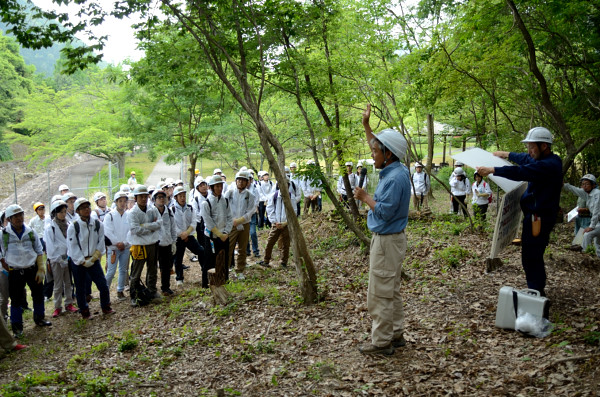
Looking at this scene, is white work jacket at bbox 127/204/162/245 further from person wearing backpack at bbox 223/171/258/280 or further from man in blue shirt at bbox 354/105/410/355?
man in blue shirt at bbox 354/105/410/355

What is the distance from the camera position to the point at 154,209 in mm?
8461

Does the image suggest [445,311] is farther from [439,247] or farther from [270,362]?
[439,247]

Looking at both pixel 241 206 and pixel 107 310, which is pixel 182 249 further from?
pixel 107 310

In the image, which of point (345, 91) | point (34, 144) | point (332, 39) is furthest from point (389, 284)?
point (34, 144)

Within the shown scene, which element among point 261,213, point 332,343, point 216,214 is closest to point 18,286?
point 216,214

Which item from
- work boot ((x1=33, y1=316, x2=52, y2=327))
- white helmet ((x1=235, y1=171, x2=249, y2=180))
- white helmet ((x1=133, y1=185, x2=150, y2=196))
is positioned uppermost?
white helmet ((x1=235, y1=171, x2=249, y2=180))

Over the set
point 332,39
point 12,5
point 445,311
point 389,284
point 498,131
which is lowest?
point 445,311

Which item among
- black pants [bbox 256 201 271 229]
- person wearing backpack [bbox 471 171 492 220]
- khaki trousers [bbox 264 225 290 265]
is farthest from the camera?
black pants [bbox 256 201 271 229]

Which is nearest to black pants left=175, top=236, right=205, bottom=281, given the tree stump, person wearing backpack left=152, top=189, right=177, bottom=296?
person wearing backpack left=152, top=189, right=177, bottom=296

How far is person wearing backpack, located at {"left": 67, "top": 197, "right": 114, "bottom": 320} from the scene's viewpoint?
7895 millimetres

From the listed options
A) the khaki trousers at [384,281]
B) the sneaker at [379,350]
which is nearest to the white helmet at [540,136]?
the khaki trousers at [384,281]

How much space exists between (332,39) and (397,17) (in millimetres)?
5624

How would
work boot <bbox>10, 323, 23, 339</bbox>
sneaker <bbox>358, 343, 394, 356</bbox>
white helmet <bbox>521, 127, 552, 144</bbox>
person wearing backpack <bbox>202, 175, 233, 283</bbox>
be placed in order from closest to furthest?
sneaker <bbox>358, 343, 394, 356</bbox> → white helmet <bbox>521, 127, 552, 144</bbox> → work boot <bbox>10, 323, 23, 339</bbox> → person wearing backpack <bbox>202, 175, 233, 283</bbox>

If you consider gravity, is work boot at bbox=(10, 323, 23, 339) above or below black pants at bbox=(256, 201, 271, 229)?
below
